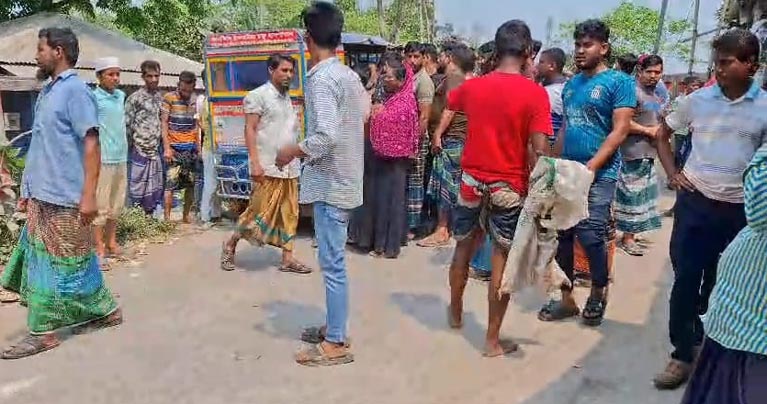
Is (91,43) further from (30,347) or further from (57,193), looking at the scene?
(30,347)

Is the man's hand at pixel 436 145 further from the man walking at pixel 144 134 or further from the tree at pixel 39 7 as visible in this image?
the tree at pixel 39 7

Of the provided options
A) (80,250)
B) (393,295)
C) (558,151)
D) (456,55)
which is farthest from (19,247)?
(456,55)

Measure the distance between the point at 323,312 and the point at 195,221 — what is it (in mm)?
3578

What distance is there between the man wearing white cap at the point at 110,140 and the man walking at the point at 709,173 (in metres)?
4.12

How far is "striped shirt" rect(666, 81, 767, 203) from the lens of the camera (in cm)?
324

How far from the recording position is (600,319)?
4.54 metres

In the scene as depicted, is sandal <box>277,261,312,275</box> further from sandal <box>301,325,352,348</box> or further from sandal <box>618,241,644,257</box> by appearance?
sandal <box>618,241,644,257</box>

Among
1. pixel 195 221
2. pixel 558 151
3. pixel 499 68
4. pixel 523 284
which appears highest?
pixel 499 68

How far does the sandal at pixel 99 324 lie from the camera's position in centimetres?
445

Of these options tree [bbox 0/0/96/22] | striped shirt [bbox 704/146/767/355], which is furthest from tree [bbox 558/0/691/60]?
striped shirt [bbox 704/146/767/355]

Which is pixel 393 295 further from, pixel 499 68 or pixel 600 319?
pixel 499 68

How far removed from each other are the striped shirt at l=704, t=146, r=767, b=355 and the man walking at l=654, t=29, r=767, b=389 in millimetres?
1191

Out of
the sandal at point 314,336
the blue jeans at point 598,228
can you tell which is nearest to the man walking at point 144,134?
the sandal at point 314,336

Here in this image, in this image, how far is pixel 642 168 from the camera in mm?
6012
